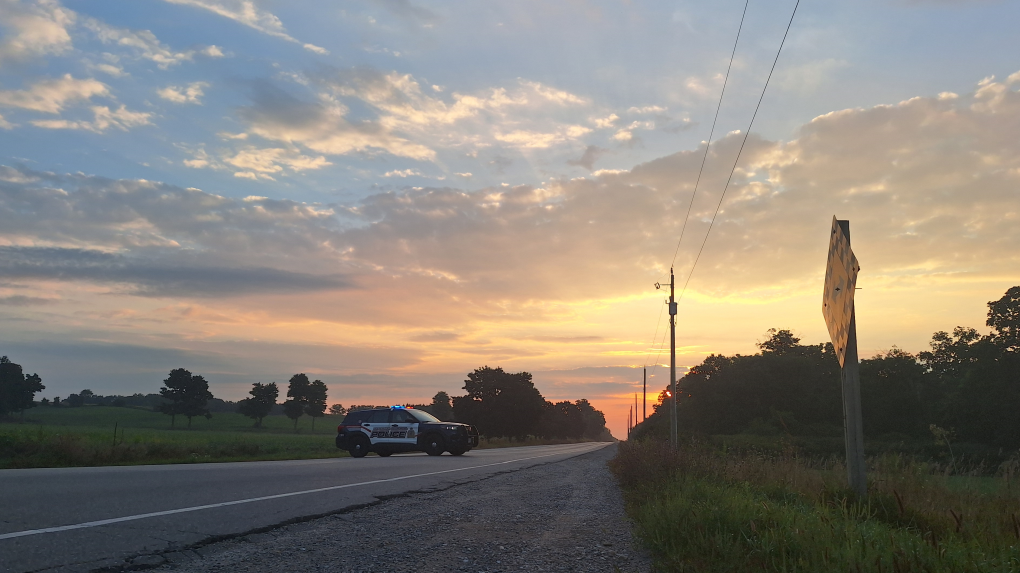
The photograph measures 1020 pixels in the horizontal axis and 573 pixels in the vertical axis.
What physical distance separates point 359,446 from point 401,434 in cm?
174

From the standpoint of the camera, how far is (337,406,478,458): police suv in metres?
25.0

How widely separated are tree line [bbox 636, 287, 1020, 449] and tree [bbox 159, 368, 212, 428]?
7832cm

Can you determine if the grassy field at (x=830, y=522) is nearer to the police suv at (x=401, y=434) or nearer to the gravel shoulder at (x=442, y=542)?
the gravel shoulder at (x=442, y=542)

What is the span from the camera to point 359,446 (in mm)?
25219

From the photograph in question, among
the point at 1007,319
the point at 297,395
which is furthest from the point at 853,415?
the point at 297,395

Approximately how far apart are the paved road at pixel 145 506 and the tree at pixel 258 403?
373 ft

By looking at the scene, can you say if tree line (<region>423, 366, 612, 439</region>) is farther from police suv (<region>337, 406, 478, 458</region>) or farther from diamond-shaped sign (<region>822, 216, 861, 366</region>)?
diamond-shaped sign (<region>822, 216, 861, 366</region>)

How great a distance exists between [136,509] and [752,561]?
20.5 feet

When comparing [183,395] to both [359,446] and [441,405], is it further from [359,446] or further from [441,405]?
[359,446]

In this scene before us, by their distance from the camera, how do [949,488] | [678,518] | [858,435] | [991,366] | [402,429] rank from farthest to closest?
[991,366]
[402,429]
[949,488]
[858,435]
[678,518]

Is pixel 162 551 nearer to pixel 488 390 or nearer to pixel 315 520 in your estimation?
Answer: pixel 315 520

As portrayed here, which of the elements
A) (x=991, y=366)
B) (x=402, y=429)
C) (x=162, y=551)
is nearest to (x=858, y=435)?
(x=162, y=551)

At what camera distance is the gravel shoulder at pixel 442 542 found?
518 centimetres

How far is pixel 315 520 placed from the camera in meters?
7.25
